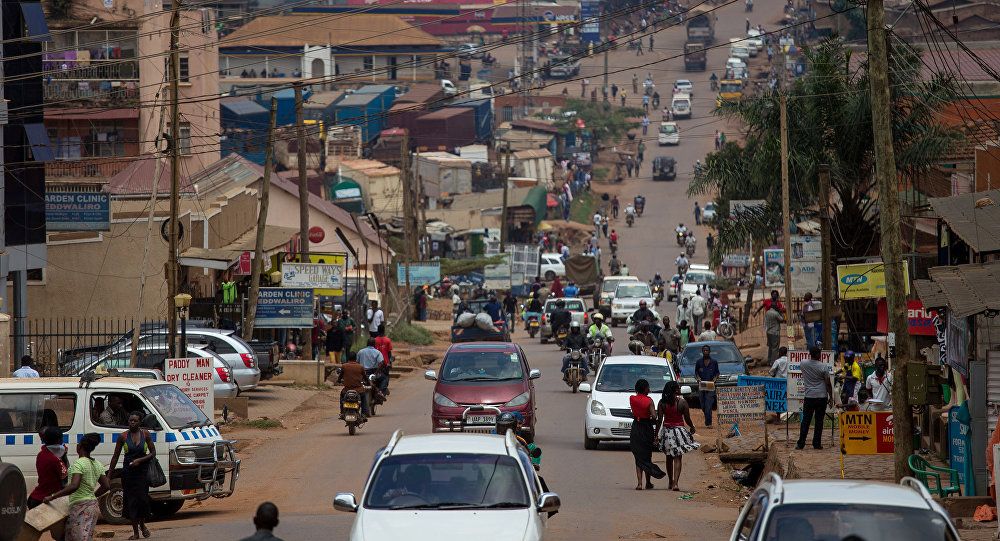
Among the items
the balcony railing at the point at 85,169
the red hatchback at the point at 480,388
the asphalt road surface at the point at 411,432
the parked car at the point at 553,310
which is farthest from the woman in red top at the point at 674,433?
the balcony railing at the point at 85,169

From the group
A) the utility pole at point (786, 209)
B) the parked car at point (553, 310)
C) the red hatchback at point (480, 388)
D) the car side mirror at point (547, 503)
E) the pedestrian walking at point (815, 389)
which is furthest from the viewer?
the parked car at point (553, 310)

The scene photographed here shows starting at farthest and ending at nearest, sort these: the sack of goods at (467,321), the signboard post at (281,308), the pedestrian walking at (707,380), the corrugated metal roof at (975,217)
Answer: the sack of goods at (467,321) < the signboard post at (281,308) < the pedestrian walking at (707,380) < the corrugated metal roof at (975,217)

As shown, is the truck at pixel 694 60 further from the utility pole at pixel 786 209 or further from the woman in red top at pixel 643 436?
the woman in red top at pixel 643 436

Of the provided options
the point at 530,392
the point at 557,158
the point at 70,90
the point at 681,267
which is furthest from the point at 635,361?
the point at 557,158

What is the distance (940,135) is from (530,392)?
1772 cm

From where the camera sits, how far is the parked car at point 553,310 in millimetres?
47875

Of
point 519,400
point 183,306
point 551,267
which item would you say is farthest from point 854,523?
point 551,267

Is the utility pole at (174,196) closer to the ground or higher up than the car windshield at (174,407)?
higher up

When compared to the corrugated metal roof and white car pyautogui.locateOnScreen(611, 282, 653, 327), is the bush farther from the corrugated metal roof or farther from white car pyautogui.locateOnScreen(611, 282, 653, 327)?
the corrugated metal roof

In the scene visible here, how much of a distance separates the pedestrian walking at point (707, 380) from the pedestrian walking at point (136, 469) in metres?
14.5

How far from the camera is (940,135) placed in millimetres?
34719

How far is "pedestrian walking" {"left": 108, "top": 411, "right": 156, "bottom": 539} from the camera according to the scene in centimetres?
1455

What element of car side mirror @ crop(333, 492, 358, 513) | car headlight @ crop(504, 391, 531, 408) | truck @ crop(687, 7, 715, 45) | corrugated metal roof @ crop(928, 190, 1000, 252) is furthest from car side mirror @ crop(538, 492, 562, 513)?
truck @ crop(687, 7, 715, 45)

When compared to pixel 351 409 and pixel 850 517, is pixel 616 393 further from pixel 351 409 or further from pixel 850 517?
pixel 850 517
